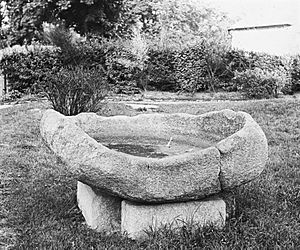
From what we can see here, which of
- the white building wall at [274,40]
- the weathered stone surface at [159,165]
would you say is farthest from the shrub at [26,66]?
the weathered stone surface at [159,165]

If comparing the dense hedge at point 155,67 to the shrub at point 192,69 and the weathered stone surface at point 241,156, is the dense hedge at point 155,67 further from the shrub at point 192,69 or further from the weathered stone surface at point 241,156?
the weathered stone surface at point 241,156

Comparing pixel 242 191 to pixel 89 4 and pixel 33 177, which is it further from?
pixel 89 4

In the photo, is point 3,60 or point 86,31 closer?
point 3,60

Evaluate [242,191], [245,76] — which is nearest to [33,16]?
[245,76]

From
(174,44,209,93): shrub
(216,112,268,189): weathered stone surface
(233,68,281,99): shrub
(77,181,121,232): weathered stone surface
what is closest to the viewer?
(216,112,268,189): weathered stone surface

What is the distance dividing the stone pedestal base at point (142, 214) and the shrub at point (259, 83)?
35.7 feet

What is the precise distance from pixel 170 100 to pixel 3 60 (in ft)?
15.8

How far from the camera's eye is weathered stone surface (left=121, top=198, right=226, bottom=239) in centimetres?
371

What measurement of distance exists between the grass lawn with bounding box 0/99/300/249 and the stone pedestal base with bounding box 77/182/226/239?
8cm

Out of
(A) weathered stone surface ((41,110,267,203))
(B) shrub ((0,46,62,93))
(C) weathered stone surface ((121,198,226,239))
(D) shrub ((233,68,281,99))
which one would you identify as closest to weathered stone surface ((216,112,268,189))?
(A) weathered stone surface ((41,110,267,203))

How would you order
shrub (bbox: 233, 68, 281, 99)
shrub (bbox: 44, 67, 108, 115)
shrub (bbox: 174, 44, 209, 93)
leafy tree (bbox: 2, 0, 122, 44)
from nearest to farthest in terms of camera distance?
shrub (bbox: 44, 67, 108, 115) → shrub (bbox: 233, 68, 281, 99) → shrub (bbox: 174, 44, 209, 93) → leafy tree (bbox: 2, 0, 122, 44)

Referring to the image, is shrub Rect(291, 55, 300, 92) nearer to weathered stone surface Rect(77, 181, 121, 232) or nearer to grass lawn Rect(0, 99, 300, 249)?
grass lawn Rect(0, 99, 300, 249)

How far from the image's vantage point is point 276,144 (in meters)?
7.61

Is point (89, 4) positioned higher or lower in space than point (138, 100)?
higher
